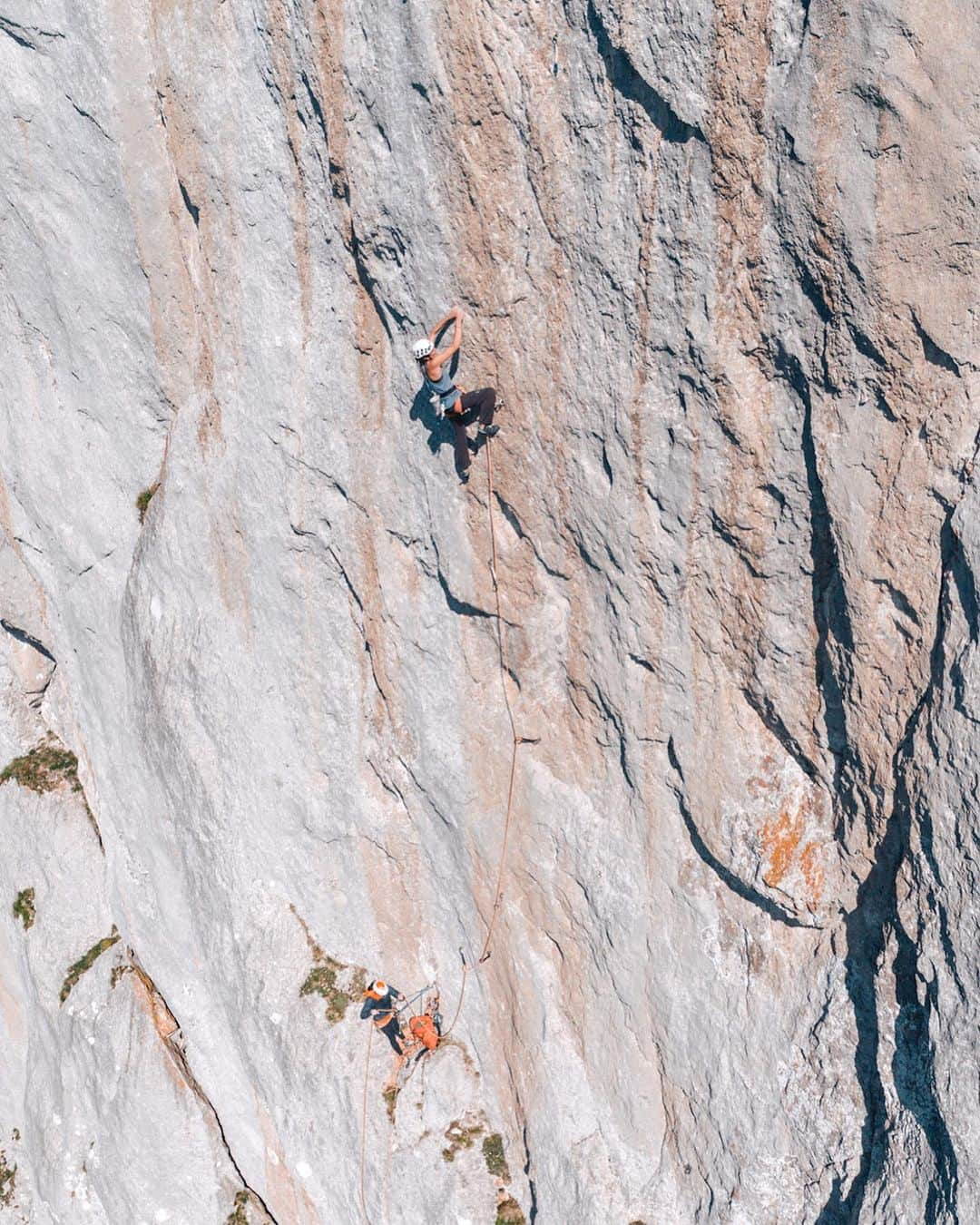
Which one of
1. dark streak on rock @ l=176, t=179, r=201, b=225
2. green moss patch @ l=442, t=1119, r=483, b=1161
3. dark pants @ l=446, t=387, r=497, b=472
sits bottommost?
green moss patch @ l=442, t=1119, r=483, b=1161

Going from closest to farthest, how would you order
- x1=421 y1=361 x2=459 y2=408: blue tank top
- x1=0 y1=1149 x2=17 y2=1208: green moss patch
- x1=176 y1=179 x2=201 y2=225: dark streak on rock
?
x1=421 y1=361 x2=459 y2=408: blue tank top → x1=176 y1=179 x2=201 y2=225: dark streak on rock → x1=0 y1=1149 x2=17 y2=1208: green moss patch

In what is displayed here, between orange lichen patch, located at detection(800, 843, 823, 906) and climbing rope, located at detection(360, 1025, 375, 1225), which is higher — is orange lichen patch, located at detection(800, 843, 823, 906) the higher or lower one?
the higher one

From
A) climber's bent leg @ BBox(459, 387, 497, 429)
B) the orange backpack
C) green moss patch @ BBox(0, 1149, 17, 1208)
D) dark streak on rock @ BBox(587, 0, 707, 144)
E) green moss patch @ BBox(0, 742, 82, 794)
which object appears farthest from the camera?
green moss patch @ BBox(0, 1149, 17, 1208)

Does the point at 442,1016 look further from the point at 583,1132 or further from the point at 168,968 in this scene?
the point at 168,968

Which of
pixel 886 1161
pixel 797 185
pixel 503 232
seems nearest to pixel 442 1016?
pixel 886 1161

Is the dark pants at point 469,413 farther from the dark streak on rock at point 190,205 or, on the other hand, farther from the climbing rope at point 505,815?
the dark streak on rock at point 190,205

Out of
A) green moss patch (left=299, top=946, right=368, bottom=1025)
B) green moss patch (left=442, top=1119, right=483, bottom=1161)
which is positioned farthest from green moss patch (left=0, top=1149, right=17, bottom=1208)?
green moss patch (left=442, top=1119, right=483, bottom=1161)

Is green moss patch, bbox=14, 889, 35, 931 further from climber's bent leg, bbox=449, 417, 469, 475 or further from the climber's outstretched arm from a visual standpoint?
the climber's outstretched arm

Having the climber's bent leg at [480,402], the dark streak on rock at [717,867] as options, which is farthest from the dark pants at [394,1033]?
the climber's bent leg at [480,402]
